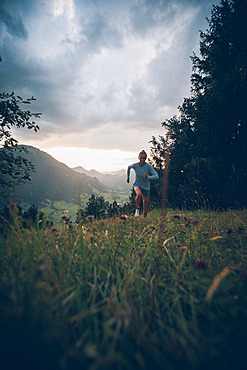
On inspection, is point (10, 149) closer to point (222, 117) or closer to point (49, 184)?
point (222, 117)

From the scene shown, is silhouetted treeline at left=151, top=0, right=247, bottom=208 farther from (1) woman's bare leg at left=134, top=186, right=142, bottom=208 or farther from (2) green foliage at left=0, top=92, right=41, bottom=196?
(2) green foliage at left=0, top=92, right=41, bottom=196

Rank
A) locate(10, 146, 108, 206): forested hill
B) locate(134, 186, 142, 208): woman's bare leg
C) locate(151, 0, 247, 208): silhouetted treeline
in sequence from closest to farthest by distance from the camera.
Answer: locate(134, 186, 142, 208): woman's bare leg
locate(151, 0, 247, 208): silhouetted treeline
locate(10, 146, 108, 206): forested hill

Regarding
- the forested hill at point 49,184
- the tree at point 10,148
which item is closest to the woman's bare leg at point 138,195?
the tree at point 10,148

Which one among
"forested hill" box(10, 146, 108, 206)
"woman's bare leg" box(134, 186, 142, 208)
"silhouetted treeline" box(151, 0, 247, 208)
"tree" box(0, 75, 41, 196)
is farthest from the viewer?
"forested hill" box(10, 146, 108, 206)

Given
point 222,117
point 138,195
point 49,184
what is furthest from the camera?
point 49,184

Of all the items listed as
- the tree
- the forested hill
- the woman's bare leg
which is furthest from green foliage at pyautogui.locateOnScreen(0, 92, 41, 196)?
the forested hill

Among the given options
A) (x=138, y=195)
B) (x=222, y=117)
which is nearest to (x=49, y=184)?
(x=222, y=117)

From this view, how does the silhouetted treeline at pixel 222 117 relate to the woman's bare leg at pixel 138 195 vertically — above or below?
above

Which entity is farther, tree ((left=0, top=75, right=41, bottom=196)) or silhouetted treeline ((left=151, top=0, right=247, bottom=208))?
silhouetted treeline ((left=151, top=0, right=247, bottom=208))

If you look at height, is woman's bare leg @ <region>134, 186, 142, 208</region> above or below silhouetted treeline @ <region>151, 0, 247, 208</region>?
below

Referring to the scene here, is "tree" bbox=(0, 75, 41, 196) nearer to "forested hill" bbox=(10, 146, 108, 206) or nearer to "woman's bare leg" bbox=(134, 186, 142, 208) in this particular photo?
"woman's bare leg" bbox=(134, 186, 142, 208)

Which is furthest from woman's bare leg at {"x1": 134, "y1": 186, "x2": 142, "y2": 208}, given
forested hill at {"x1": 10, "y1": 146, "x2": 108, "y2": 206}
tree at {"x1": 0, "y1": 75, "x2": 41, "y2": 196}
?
forested hill at {"x1": 10, "y1": 146, "x2": 108, "y2": 206}

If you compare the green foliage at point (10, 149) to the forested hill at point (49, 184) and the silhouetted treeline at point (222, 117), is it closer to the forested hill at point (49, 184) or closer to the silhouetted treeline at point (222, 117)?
the silhouetted treeline at point (222, 117)

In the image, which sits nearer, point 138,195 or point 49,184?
point 138,195
